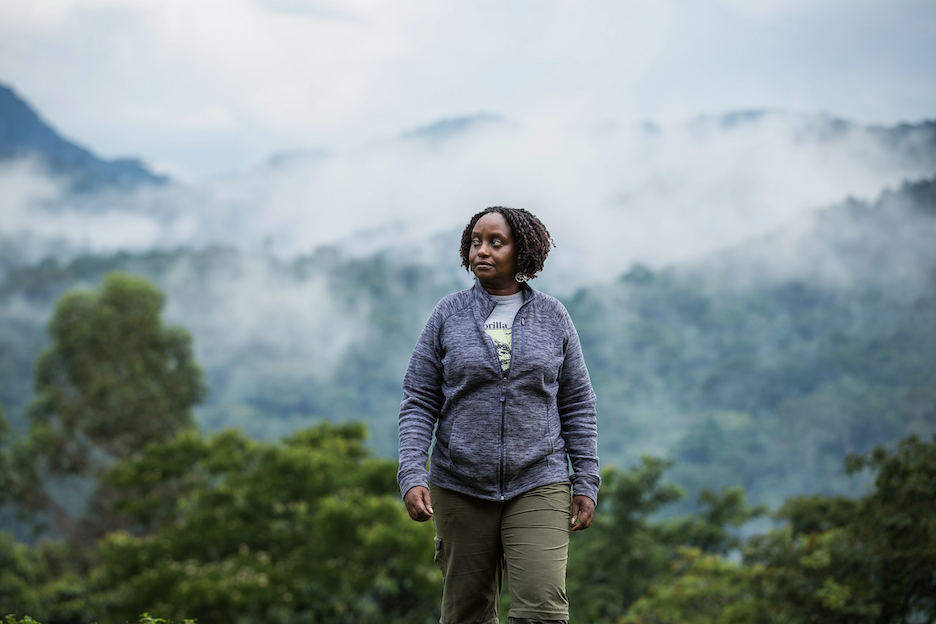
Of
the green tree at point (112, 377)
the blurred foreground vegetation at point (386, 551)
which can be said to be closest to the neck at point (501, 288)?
the blurred foreground vegetation at point (386, 551)

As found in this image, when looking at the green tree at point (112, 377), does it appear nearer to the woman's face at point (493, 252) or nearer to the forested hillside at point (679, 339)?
the forested hillside at point (679, 339)

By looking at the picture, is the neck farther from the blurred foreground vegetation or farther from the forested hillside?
the forested hillside

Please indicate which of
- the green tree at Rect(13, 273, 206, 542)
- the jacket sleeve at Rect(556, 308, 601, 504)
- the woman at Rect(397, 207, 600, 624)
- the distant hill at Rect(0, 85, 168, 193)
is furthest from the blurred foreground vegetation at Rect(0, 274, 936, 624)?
the distant hill at Rect(0, 85, 168, 193)

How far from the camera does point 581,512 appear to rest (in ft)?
9.66

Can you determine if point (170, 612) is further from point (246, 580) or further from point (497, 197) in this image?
point (497, 197)

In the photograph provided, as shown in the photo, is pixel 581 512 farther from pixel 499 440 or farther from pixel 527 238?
pixel 527 238

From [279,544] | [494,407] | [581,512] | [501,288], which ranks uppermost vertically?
[501,288]

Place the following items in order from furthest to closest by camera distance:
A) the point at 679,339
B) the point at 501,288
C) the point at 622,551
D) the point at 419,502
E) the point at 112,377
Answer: the point at 679,339 < the point at 112,377 < the point at 622,551 < the point at 501,288 < the point at 419,502

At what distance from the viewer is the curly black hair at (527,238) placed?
3.09 meters

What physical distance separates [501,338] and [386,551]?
42.6ft

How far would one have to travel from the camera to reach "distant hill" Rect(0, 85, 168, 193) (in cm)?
13475

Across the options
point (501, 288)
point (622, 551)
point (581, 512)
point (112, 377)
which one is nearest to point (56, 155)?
point (112, 377)

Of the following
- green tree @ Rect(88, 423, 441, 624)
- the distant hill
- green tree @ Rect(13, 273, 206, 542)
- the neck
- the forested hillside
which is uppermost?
the distant hill

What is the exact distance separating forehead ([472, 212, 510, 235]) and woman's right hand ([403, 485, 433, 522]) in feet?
3.15
